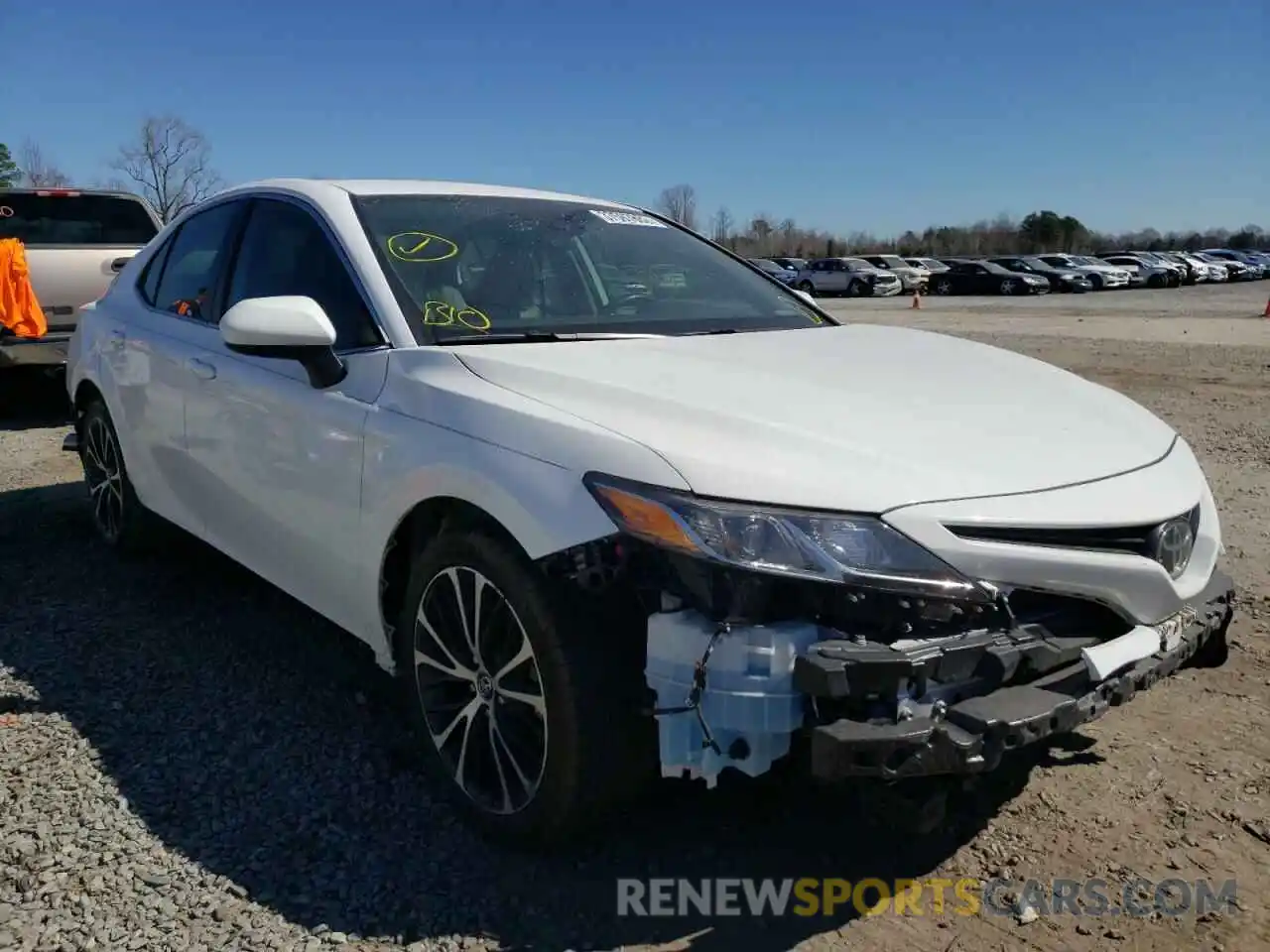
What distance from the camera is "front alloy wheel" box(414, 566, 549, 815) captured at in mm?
2512

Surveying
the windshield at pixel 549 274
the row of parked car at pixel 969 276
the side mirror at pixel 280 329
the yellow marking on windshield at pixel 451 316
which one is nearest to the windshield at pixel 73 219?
the windshield at pixel 549 274

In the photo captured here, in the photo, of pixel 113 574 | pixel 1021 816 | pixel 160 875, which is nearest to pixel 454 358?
pixel 160 875

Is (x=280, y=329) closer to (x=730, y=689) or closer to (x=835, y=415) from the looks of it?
(x=835, y=415)

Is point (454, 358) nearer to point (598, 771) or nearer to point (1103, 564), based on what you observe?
point (598, 771)

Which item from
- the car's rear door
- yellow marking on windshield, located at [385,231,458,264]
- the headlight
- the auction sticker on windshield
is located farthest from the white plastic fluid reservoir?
the car's rear door

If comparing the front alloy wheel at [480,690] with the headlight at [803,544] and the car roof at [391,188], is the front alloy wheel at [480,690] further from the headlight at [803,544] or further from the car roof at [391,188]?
the car roof at [391,188]

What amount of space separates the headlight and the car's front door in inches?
46.2

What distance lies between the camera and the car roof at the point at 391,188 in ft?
11.7

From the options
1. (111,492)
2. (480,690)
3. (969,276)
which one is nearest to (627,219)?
(480,690)

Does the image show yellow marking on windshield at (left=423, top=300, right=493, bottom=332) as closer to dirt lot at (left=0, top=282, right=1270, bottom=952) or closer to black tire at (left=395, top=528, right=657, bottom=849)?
black tire at (left=395, top=528, right=657, bottom=849)

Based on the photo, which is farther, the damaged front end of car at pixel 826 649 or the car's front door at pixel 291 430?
the car's front door at pixel 291 430

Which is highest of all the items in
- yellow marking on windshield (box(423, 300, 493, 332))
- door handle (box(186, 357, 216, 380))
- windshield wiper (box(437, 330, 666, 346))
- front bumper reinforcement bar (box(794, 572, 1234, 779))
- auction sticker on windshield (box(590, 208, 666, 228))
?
auction sticker on windshield (box(590, 208, 666, 228))

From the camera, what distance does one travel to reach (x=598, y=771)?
2.37 metres

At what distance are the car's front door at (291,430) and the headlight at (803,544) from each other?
117cm
